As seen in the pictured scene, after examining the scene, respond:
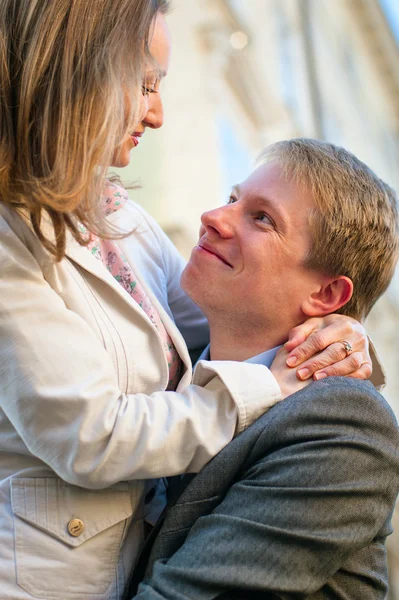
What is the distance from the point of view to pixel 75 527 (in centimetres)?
122

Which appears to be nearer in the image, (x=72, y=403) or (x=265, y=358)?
(x=72, y=403)

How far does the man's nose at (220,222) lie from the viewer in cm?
152

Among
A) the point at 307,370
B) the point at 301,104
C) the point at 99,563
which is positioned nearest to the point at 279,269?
the point at 307,370


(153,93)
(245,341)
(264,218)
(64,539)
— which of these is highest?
(153,93)

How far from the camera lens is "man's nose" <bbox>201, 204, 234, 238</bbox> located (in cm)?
152

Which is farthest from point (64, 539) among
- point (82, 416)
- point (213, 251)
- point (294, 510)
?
point (213, 251)

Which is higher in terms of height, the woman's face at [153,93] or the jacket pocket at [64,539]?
the woman's face at [153,93]

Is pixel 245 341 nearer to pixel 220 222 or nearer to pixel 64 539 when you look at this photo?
pixel 220 222

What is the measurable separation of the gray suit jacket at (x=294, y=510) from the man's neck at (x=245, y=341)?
26 centimetres

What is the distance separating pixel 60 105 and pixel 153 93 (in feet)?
0.98

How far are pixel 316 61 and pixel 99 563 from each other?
2.18m

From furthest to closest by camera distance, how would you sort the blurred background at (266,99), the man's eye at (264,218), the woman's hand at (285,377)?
the blurred background at (266,99) → the man's eye at (264,218) → the woman's hand at (285,377)

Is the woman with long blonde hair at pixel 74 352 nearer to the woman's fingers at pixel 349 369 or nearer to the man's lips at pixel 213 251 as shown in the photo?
the woman's fingers at pixel 349 369

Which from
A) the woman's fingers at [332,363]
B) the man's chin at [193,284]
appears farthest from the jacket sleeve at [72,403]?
the man's chin at [193,284]
